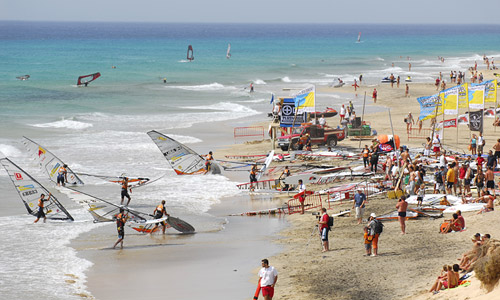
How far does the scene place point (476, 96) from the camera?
90.0 feet

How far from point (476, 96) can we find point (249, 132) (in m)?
15.5

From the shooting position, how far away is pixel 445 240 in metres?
16.8

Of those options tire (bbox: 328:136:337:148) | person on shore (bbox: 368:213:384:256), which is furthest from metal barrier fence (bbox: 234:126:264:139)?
person on shore (bbox: 368:213:384:256)

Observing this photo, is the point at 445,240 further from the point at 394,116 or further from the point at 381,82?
the point at 381,82

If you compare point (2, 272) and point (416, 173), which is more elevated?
point (416, 173)

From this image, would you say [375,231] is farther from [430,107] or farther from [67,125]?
[67,125]

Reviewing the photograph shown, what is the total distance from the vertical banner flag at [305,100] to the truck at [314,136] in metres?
2.83

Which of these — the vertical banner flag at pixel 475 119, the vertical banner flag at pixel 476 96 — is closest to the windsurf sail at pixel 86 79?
the vertical banner flag at pixel 476 96

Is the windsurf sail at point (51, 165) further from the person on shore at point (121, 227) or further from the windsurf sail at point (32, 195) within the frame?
the person on shore at point (121, 227)

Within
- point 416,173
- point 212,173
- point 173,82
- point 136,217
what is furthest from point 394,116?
point 173,82

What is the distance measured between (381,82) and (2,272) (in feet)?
185

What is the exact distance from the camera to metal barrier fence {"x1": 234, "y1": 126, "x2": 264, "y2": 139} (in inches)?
1537

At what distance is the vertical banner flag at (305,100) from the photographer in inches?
1150

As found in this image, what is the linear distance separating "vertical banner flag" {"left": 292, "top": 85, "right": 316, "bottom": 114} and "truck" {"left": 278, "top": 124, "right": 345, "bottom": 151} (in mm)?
2829
